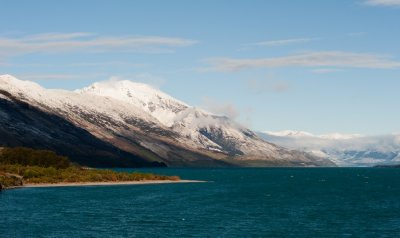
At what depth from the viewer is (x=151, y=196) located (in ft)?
646

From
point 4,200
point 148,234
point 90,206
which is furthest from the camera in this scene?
point 4,200

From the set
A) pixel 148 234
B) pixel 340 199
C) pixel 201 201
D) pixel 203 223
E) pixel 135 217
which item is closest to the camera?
pixel 148 234

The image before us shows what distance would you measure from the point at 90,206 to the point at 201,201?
32.3 m

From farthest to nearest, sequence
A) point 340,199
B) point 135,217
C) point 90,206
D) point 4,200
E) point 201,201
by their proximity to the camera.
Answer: point 340,199
point 201,201
point 4,200
point 90,206
point 135,217

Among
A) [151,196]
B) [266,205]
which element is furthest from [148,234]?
[151,196]

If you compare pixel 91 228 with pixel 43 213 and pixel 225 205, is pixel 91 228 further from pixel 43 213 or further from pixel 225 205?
A: pixel 225 205

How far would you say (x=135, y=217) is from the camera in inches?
5325

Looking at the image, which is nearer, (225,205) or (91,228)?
(91,228)

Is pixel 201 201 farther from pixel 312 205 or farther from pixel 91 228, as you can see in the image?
pixel 91 228

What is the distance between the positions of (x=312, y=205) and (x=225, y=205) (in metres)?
20.9

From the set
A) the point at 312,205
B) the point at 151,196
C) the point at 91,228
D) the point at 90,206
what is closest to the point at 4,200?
the point at 90,206

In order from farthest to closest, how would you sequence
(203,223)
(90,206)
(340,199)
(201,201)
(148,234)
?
(340,199) < (201,201) < (90,206) < (203,223) < (148,234)

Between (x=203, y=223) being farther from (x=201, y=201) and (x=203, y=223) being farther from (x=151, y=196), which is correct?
(x=151, y=196)

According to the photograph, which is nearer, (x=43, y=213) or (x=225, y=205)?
(x=43, y=213)
